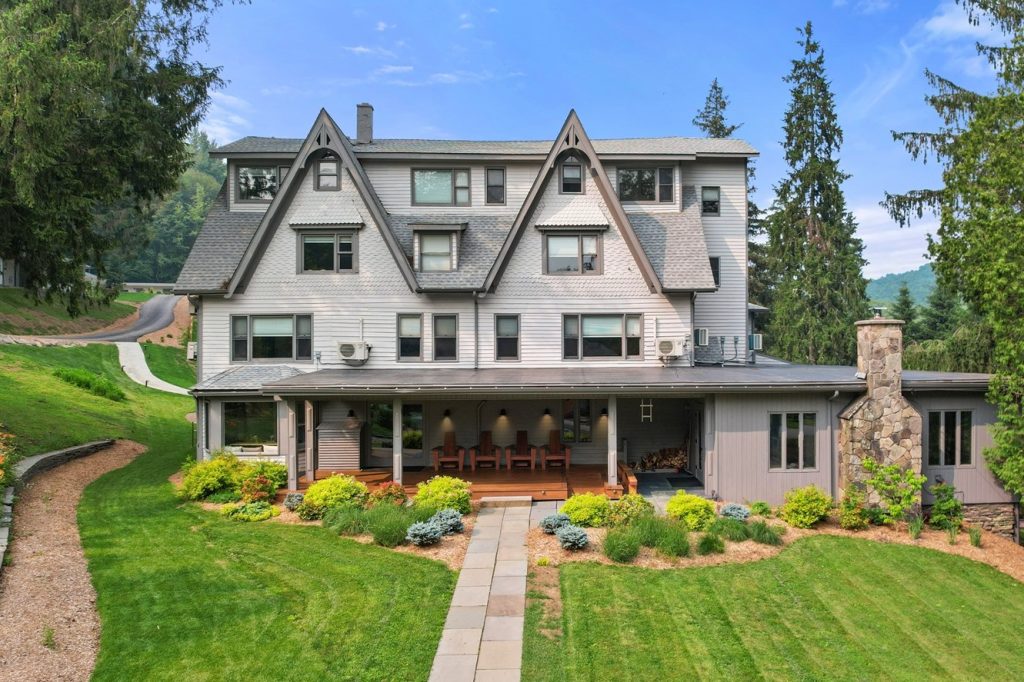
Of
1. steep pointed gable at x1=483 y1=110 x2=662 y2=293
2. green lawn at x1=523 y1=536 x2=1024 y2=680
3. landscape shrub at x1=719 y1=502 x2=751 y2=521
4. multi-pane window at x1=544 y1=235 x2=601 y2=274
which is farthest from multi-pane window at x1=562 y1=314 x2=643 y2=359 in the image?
green lawn at x1=523 y1=536 x2=1024 y2=680

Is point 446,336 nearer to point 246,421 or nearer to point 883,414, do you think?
point 246,421

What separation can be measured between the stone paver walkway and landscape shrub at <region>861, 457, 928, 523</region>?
880 centimetres

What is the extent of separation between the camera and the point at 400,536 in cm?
1231

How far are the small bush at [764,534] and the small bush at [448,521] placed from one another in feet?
21.7

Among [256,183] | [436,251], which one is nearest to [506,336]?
[436,251]

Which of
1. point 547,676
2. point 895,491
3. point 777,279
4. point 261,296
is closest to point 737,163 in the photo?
point 895,491

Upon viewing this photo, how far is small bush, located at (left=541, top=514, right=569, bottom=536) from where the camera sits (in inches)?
508

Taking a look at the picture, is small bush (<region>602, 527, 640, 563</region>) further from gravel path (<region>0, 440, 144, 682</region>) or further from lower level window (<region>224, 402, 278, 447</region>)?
lower level window (<region>224, 402, 278, 447</region>)

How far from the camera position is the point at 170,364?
40.5 m

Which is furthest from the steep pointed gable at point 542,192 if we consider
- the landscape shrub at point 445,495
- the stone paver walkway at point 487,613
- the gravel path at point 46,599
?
the gravel path at point 46,599

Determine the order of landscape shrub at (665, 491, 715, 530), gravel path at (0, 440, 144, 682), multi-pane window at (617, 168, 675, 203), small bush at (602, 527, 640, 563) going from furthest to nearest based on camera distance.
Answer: multi-pane window at (617, 168, 675, 203) < landscape shrub at (665, 491, 715, 530) < small bush at (602, 527, 640, 563) < gravel path at (0, 440, 144, 682)

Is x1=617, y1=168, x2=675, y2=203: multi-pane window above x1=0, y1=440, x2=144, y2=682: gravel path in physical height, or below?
above

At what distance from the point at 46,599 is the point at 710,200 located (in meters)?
21.5

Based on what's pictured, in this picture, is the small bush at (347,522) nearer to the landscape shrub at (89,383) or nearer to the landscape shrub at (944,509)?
the landscape shrub at (944,509)
